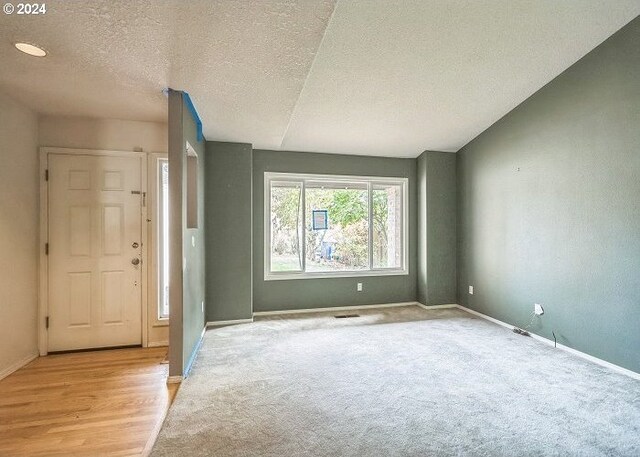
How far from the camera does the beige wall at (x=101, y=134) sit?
9.69 ft

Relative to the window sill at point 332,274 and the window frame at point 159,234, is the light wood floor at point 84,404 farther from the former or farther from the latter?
the window sill at point 332,274

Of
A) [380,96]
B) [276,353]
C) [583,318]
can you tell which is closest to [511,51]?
[380,96]

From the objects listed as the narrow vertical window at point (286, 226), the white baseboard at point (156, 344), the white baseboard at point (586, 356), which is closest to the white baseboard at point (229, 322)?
the white baseboard at point (156, 344)

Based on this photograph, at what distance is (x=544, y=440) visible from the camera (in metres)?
1.72

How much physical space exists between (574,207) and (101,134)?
483 centimetres

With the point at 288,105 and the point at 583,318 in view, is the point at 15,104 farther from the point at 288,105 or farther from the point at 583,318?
the point at 583,318

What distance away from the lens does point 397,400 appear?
212cm

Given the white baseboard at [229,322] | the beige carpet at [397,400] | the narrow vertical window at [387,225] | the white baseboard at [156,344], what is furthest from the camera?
the narrow vertical window at [387,225]

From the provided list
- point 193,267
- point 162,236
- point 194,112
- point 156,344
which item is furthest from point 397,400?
point 194,112

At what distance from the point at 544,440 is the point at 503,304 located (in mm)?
2364

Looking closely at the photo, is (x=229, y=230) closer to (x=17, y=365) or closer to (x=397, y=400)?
(x=17, y=365)

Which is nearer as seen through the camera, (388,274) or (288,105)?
(288,105)

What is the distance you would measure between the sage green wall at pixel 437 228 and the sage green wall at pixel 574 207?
575 millimetres

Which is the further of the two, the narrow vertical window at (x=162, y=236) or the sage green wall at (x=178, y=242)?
the narrow vertical window at (x=162, y=236)
